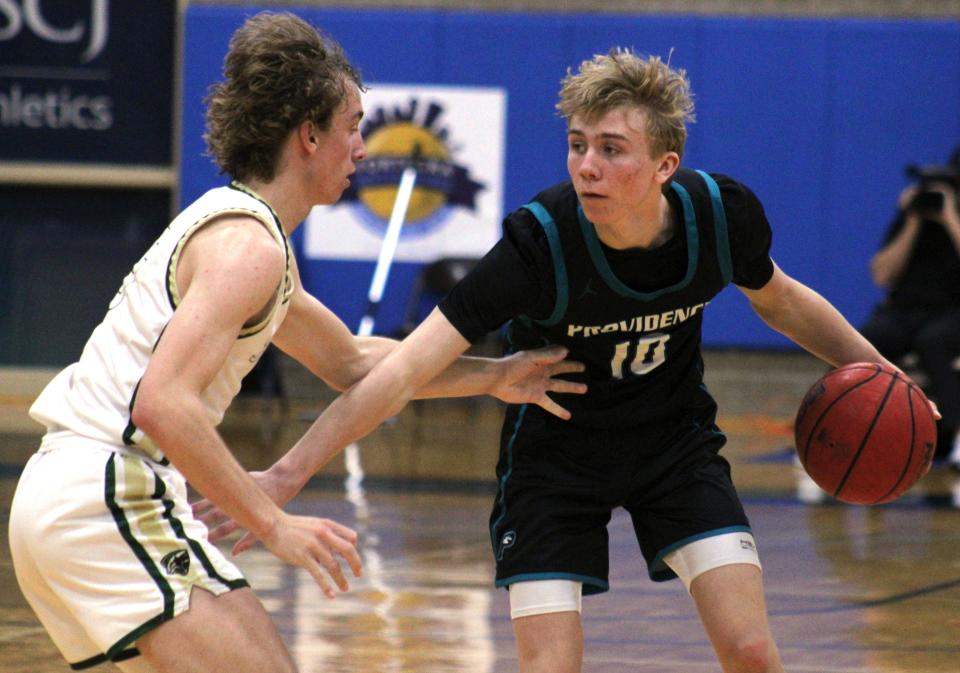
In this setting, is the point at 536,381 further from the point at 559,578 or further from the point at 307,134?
the point at 307,134

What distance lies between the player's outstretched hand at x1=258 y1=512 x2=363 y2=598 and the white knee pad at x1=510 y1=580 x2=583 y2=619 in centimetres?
69

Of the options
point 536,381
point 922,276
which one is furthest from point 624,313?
point 922,276

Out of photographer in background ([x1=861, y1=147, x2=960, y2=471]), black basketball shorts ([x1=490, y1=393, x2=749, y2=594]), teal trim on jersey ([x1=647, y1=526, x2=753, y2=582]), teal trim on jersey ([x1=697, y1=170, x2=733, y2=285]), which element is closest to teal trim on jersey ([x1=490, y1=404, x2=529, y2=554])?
black basketball shorts ([x1=490, y1=393, x2=749, y2=594])

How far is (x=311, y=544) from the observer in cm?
239

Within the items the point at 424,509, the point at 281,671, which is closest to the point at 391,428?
the point at 424,509

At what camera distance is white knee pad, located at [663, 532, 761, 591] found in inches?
120

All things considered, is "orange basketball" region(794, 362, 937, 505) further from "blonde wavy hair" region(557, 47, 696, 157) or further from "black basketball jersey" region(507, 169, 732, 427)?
"blonde wavy hair" region(557, 47, 696, 157)

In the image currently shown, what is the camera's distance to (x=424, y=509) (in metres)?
6.79

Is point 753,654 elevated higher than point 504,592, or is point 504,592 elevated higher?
point 753,654

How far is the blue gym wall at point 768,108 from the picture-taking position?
1066cm

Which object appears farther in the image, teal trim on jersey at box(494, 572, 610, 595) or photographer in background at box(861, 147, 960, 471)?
photographer in background at box(861, 147, 960, 471)

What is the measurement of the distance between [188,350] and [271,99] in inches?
21.0

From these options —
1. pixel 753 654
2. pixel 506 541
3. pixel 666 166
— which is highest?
pixel 666 166

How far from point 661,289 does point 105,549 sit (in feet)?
4.21
